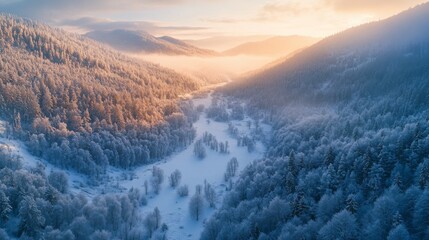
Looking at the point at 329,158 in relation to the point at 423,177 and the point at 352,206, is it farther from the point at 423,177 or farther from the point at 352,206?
the point at 423,177

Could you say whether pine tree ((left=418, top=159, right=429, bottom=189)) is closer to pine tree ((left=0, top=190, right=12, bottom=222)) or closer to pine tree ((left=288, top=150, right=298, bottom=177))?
pine tree ((left=288, top=150, right=298, bottom=177))

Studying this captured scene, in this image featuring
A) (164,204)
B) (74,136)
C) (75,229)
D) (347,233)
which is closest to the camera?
(347,233)

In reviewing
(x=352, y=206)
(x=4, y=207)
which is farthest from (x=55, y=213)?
(x=352, y=206)

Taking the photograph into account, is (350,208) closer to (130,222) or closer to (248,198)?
(248,198)

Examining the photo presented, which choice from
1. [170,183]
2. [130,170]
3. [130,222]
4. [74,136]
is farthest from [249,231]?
[74,136]

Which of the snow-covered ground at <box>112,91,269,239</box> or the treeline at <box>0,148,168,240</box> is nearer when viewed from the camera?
the treeline at <box>0,148,168,240</box>

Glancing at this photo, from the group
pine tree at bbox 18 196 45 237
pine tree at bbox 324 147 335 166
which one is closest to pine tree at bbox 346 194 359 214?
pine tree at bbox 324 147 335 166
